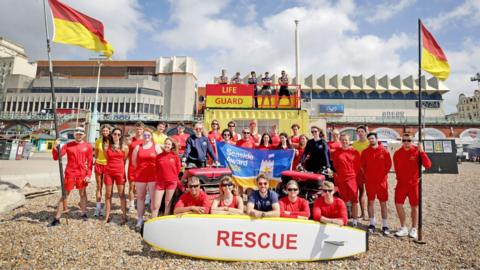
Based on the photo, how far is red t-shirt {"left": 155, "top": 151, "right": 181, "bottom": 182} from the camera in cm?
462

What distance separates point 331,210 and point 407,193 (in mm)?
2076

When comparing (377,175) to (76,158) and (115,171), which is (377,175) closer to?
(115,171)

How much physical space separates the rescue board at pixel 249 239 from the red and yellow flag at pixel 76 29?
5.09 m

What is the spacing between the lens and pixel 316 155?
5.31 meters

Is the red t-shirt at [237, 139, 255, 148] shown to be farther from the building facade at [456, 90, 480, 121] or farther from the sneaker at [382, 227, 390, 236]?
the building facade at [456, 90, 480, 121]

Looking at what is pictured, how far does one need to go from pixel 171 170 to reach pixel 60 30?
427cm

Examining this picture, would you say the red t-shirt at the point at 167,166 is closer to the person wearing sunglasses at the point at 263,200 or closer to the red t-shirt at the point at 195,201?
the red t-shirt at the point at 195,201

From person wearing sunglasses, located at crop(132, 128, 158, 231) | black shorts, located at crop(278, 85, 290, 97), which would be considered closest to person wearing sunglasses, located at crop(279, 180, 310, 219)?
person wearing sunglasses, located at crop(132, 128, 158, 231)

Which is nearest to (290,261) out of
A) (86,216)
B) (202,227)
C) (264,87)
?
(202,227)

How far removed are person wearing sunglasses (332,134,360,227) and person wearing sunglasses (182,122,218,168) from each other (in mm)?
2608

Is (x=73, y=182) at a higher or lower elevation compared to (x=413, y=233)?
higher

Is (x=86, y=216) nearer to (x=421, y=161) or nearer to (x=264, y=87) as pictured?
(x=421, y=161)

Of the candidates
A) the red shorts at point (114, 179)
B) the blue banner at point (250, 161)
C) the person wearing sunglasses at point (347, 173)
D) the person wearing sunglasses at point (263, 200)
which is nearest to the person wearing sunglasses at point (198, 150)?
the blue banner at point (250, 161)

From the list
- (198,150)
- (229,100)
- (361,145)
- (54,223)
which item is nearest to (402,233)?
(361,145)
